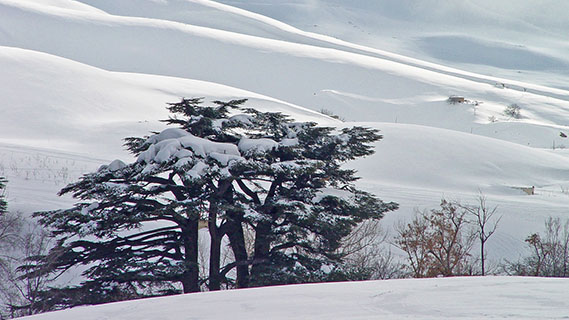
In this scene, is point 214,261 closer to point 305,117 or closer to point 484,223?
point 484,223

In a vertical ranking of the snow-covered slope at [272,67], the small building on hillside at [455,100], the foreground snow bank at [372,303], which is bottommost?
the foreground snow bank at [372,303]

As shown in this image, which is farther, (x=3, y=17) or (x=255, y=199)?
(x=3, y=17)

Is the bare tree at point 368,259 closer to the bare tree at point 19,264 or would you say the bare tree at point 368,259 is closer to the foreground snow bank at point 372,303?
the bare tree at point 19,264

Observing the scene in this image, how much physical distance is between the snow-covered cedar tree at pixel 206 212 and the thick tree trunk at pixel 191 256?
0.6 inches

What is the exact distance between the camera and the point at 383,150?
28047 mm

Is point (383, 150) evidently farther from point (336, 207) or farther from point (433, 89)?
point (433, 89)

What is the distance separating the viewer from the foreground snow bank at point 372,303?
3.58m

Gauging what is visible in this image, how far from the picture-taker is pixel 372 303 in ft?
12.8

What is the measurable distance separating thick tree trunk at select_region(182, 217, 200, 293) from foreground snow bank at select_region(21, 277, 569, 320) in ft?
16.7

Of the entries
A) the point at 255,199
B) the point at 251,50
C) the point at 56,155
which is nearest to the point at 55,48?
the point at 251,50

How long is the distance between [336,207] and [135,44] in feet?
218

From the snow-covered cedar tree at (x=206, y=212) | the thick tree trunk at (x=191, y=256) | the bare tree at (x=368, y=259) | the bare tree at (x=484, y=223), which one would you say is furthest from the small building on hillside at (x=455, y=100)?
the thick tree trunk at (x=191, y=256)

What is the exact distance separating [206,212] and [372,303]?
6.12 metres

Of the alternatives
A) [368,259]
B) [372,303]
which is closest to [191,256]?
[368,259]
